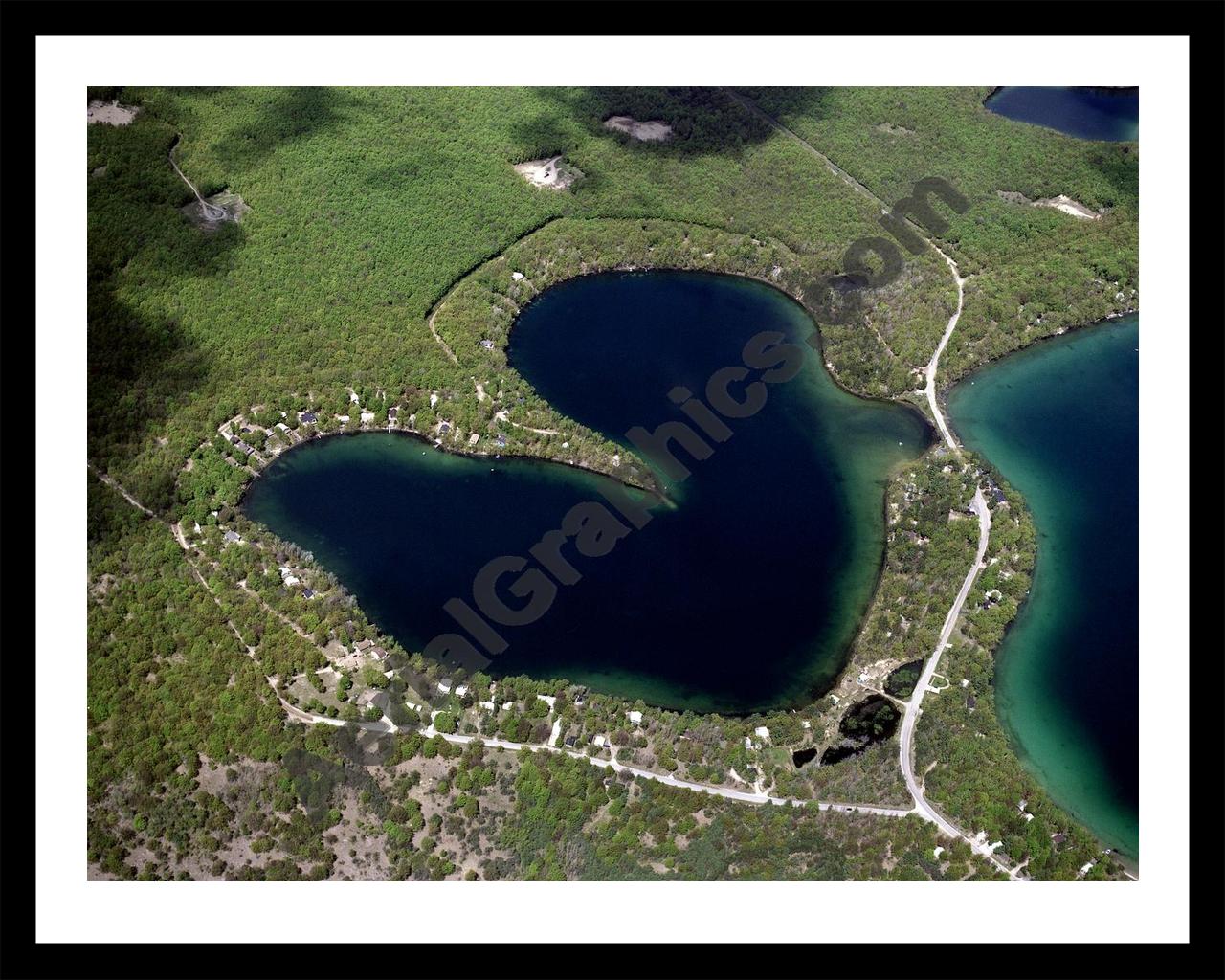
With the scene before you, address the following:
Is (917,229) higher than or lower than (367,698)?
higher

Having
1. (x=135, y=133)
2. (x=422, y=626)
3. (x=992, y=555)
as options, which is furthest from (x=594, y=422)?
(x=135, y=133)

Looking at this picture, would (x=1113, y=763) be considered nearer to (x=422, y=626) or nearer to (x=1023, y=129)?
(x=422, y=626)

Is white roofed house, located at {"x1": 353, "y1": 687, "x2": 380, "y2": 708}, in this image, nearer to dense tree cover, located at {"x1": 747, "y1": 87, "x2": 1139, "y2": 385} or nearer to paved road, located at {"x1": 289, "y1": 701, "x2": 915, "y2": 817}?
paved road, located at {"x1": 289, "y1": 701, "x2": 915, "y2": 817}

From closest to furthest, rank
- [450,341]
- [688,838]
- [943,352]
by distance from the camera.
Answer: [688,838] → [450,341] → [943,352]

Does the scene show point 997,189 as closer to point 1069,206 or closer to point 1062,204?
point 1062,204

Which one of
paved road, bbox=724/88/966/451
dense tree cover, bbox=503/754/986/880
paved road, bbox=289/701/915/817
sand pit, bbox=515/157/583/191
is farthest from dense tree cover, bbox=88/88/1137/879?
sand pit, bbox=515/157/583/191

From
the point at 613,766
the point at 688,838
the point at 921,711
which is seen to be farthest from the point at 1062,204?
the point at 688,838
